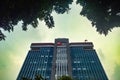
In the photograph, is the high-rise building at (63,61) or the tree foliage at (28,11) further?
the high-rise building at (63,61)

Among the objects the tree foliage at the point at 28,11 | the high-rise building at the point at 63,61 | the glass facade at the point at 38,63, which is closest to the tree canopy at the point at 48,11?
the tree foliage at the point at 28,11

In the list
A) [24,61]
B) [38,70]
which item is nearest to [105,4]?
[38,70]

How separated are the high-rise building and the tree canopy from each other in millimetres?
93209

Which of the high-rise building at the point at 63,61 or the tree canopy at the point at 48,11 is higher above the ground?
the high-rise building at the point at 63,61

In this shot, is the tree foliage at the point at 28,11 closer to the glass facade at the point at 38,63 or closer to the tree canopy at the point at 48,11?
the tree canopy at the point at 48,11

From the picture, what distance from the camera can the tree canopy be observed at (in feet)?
20.0

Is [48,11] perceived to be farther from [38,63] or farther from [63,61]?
[38,63]

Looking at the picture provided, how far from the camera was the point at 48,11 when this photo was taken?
21.9 ft

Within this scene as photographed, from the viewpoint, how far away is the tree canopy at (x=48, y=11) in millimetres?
6098

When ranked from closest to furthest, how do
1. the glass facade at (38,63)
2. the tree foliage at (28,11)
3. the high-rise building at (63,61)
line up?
the tree foliage at (28,11), the high-rise building at (63,61), the glass facade at (38,63)

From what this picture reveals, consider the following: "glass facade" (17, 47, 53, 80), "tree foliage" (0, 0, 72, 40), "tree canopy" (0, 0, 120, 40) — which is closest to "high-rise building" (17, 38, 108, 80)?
"glass facade" (17, 47, 53, 80)

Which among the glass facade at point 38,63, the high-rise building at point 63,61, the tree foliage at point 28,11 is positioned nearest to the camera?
the tree foliage at point 28,11

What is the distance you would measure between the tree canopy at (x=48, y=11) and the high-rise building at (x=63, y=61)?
93209mm

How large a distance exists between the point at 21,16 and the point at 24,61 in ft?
376
